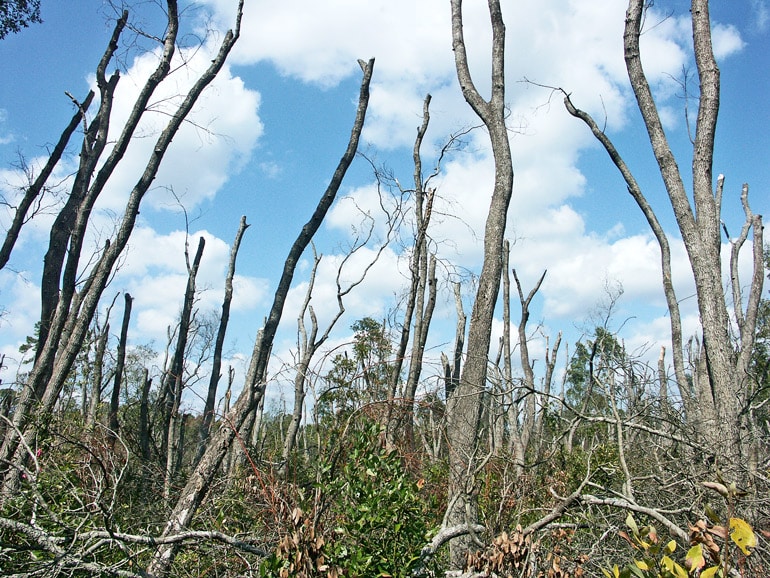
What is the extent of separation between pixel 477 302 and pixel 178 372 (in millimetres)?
9361

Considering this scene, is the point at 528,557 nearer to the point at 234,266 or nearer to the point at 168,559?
the point at 168,559

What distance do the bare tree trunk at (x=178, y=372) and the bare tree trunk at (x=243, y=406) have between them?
11.3 ft

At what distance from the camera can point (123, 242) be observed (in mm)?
8062

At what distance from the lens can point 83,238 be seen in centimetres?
996

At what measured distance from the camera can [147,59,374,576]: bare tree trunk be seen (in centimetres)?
538

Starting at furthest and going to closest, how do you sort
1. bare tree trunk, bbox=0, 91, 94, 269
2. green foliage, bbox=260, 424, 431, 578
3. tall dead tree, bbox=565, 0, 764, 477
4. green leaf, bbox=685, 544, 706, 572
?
bare tree trunk, bbox=0, 91, 94, 269 < tall dead tree, bbox=565, 0, 764, 477 < green foliage, bbox=260, 424, 431, 578 < green leaf, bbox=685, 544, 706, 572

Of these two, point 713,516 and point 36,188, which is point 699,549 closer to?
point 713,516

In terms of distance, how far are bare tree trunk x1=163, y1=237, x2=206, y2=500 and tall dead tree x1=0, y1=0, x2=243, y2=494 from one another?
2.16 meters

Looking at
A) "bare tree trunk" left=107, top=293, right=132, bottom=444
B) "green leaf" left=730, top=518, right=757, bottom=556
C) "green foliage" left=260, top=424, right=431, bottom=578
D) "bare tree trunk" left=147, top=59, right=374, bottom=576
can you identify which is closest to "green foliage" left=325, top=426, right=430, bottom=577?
"green foliage" left=260, top=424, right=431, bottom=578

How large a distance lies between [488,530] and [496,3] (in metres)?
7.69

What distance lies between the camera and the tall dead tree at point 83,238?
757cm

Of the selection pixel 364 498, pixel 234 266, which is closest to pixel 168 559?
pixel 364 498

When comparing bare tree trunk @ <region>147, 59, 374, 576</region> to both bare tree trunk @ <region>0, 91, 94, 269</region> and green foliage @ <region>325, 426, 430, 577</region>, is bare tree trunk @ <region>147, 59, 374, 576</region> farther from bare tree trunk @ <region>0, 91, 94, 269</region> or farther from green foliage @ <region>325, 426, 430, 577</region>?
bare tree trunk @ <region>0, 91, 94, 269</region>

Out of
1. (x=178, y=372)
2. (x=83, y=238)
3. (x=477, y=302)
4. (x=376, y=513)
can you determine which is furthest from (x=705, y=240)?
(x=178, y=372)
